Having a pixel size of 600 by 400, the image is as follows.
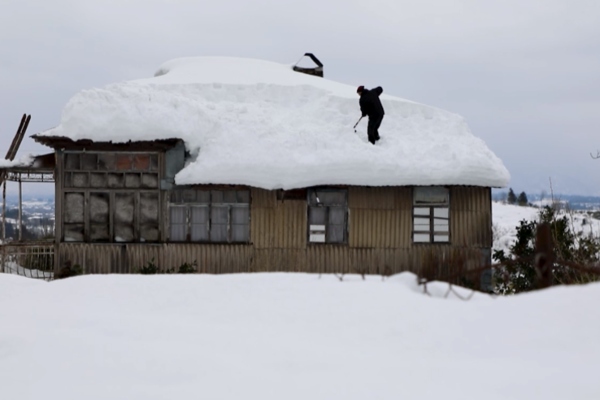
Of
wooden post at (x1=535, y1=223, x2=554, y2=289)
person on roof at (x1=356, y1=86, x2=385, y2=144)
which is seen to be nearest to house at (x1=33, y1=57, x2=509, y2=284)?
person on roof at (x1=356, y1=86, x2=385, y2=144)

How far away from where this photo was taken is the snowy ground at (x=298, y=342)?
5328mm

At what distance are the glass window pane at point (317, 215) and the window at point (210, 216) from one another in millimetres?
1522

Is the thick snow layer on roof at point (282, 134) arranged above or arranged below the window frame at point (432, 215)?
above

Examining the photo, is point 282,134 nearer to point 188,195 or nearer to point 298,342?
point 188,195

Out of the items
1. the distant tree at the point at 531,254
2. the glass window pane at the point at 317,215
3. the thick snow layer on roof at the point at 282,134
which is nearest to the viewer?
the thick snow layer on roof at the point at 282,134

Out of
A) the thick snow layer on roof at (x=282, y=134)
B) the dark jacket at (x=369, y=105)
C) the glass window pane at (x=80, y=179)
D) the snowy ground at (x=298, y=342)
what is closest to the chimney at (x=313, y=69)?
the thick snow layer on roof at (x=282, y=134)

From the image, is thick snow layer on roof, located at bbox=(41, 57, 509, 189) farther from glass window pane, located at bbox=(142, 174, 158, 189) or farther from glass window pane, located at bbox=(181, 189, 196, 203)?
glass window pane, located at bbox=(142, 174, 158, 189)

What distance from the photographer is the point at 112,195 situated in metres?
15.9

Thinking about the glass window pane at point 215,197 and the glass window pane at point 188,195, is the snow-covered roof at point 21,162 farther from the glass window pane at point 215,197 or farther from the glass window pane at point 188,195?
the glass window pane at point 215,197

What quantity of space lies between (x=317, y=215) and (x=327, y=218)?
0.26 meters

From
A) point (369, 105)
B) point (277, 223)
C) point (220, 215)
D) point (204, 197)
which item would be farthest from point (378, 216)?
point (204, 197)

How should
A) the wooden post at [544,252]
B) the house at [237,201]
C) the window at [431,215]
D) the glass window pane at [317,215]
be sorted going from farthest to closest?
1. the window at [431,215]
2. the glass window pane at [317,215]
3. the house at [237,201]
4. the wooden post at [544,252]

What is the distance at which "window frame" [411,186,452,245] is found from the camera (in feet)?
52.7

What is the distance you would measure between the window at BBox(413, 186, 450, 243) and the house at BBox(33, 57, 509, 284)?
0.08 ft
